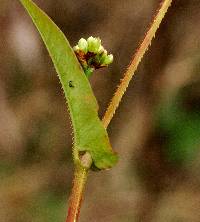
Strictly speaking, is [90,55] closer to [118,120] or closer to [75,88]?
[75,88]

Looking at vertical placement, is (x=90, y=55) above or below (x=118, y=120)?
above

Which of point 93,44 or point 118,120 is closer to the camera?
point 93,44

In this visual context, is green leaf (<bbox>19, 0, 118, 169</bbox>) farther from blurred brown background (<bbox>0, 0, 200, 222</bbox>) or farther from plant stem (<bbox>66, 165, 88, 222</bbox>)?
blurred brown background (<bbox>0, 0, 200, 222</bbox>)

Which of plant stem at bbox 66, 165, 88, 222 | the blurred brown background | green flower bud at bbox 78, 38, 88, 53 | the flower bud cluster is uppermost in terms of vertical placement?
green flower bud at bbox 78, 38, 88, 53

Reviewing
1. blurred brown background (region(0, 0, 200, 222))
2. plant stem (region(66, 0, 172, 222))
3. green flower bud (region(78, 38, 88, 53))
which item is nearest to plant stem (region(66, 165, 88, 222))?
plant stem (region(66, 0, 172, 222))

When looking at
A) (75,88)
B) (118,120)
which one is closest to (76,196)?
(75,88)

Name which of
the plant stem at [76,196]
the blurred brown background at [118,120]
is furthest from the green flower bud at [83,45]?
the blurred brown background at [118,120]
